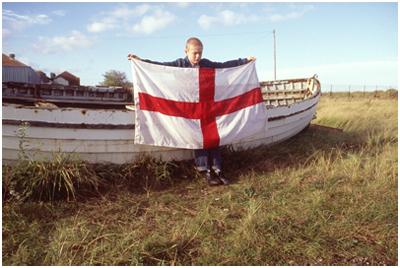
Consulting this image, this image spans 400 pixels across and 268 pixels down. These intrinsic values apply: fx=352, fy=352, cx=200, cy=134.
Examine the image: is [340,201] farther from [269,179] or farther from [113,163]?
[113,163]

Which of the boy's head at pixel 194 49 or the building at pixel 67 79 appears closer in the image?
the boy's head at pixel 194 49

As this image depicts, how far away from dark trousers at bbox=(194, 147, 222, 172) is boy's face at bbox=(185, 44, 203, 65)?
4.27 feet

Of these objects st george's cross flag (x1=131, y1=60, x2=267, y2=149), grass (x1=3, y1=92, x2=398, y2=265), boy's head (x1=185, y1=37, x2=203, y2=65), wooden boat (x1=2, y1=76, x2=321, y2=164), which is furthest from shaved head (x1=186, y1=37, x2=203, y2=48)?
grass (x1=3, y1=92, x2=398, y2=265)

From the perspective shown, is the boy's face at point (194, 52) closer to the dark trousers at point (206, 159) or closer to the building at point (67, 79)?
the dark trousers at point (206, 159)

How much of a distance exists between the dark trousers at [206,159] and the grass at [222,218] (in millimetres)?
198

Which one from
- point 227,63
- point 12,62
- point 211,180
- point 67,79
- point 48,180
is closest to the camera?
point 48,180

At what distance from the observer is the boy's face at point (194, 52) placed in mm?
5008

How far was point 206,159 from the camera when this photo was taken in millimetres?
4949

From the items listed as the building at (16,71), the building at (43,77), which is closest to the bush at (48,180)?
the building at (16,71)

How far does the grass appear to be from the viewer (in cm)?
290

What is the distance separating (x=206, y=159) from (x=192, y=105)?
793 mm

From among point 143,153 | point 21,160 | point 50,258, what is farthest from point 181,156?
point 50,258

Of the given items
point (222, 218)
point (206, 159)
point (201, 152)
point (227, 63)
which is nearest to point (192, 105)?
point (201, 152)

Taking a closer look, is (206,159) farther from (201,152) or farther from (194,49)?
(194,49)
